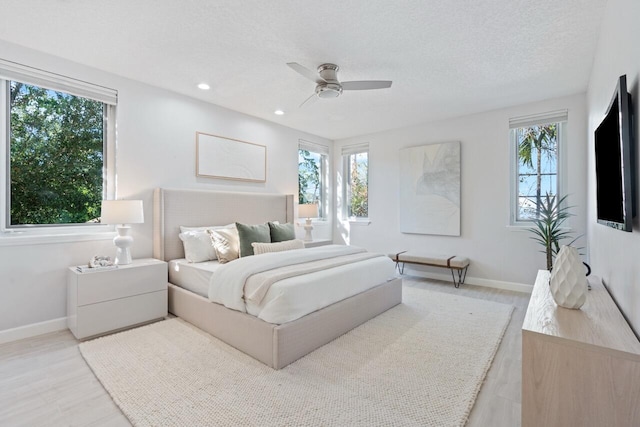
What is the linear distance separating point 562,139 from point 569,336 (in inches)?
150

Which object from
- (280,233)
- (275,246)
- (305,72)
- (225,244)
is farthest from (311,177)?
(305,72)

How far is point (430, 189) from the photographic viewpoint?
16.7ft

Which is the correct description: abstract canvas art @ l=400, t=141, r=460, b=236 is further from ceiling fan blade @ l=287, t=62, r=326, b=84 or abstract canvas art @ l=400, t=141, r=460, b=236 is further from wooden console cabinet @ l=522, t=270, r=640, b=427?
wooden console cabinet @ l=522, t=270, r=640, b=427

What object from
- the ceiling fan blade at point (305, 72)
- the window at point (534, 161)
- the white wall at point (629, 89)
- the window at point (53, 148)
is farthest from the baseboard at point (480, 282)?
the window at point (53, 148)

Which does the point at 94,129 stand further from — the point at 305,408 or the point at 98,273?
the point at 305,408

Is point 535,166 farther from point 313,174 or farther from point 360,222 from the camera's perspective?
point 313,174

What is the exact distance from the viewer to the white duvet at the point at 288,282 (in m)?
2.31

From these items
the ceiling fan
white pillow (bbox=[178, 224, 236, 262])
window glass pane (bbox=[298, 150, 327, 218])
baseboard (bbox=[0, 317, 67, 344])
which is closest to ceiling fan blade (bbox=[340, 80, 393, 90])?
the ceiling fan

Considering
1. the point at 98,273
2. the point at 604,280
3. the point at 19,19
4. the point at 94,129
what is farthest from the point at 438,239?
the point at 19,19

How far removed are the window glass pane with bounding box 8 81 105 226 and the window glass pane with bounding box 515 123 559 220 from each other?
5317 mm

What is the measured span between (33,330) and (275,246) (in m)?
2.33

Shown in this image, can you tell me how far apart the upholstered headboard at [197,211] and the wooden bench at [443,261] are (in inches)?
84.3

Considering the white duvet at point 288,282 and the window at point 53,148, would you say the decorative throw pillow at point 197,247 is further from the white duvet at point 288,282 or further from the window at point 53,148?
the window at point 53,148

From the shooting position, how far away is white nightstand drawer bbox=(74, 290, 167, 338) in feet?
8.92
